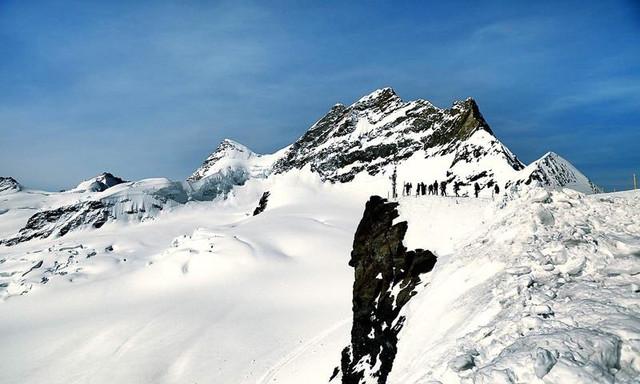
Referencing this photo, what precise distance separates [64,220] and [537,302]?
212044mm

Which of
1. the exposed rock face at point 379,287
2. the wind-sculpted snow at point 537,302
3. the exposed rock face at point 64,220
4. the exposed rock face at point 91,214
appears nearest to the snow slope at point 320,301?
the wind-sculpted snow at point 537,302

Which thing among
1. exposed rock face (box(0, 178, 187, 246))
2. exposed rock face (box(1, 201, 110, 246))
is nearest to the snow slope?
exposed rock face (box(0, 178, 187, 246))

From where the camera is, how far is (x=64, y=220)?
7559 inches

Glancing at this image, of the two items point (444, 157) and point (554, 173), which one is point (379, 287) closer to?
point (554, 173)

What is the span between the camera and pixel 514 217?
1848 centimetres

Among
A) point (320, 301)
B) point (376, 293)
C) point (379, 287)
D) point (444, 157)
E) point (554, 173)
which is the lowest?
point (320, 301)

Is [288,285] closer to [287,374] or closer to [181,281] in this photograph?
[181,281]

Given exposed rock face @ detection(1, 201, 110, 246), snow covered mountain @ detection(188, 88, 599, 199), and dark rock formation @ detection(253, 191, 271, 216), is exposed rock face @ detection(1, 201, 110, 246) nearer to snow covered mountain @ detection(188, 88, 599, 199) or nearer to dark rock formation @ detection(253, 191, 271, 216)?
dark rock formation @ detection(253, 191, 271, 216)

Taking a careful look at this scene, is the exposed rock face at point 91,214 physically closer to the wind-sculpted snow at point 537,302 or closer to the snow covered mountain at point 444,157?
the snow covered mountain at point 444,157

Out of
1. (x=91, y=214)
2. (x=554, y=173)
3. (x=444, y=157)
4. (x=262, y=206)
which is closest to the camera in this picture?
(x=554, y=173)

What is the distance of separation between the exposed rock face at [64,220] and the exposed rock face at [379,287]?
7041 inches

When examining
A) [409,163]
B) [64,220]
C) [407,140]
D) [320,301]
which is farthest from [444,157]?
[64,220]

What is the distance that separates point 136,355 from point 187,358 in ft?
21.3

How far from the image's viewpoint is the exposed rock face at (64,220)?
18612 centimetres
